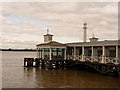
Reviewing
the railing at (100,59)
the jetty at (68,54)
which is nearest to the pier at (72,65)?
the jetty at (68,54)

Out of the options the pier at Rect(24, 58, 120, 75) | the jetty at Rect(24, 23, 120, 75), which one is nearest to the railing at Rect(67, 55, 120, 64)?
the jetty at Rect(24, 23, 120, 75)

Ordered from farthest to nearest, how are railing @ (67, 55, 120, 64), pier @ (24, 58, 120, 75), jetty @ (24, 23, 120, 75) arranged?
jetty @ (24, 23, 120, 75), pier @ (24, 58, 120, 75), railing @ (67, 55, 120, 64)

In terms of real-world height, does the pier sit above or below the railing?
below

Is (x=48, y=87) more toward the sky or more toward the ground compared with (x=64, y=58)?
more toward the ground

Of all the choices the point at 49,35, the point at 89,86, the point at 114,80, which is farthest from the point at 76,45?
the point at 89,86

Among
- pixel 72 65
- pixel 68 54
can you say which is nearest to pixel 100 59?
pixel 72 65

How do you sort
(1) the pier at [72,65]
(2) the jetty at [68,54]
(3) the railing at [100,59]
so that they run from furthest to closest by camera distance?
(2) the jetty at [68,54]
(1) the pier at [72,65]
(3) the railing at [100,59]

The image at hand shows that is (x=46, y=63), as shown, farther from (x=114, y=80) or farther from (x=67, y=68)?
(x=114, y=80)

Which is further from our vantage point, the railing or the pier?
the pier

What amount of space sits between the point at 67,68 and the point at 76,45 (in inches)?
176

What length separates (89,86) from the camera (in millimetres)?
18781

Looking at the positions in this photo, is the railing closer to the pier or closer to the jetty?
the jetty

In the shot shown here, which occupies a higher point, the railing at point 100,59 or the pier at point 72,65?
the railing at point 100,59

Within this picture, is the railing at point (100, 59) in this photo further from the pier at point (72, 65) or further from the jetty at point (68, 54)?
the pier at point (72, 65)
